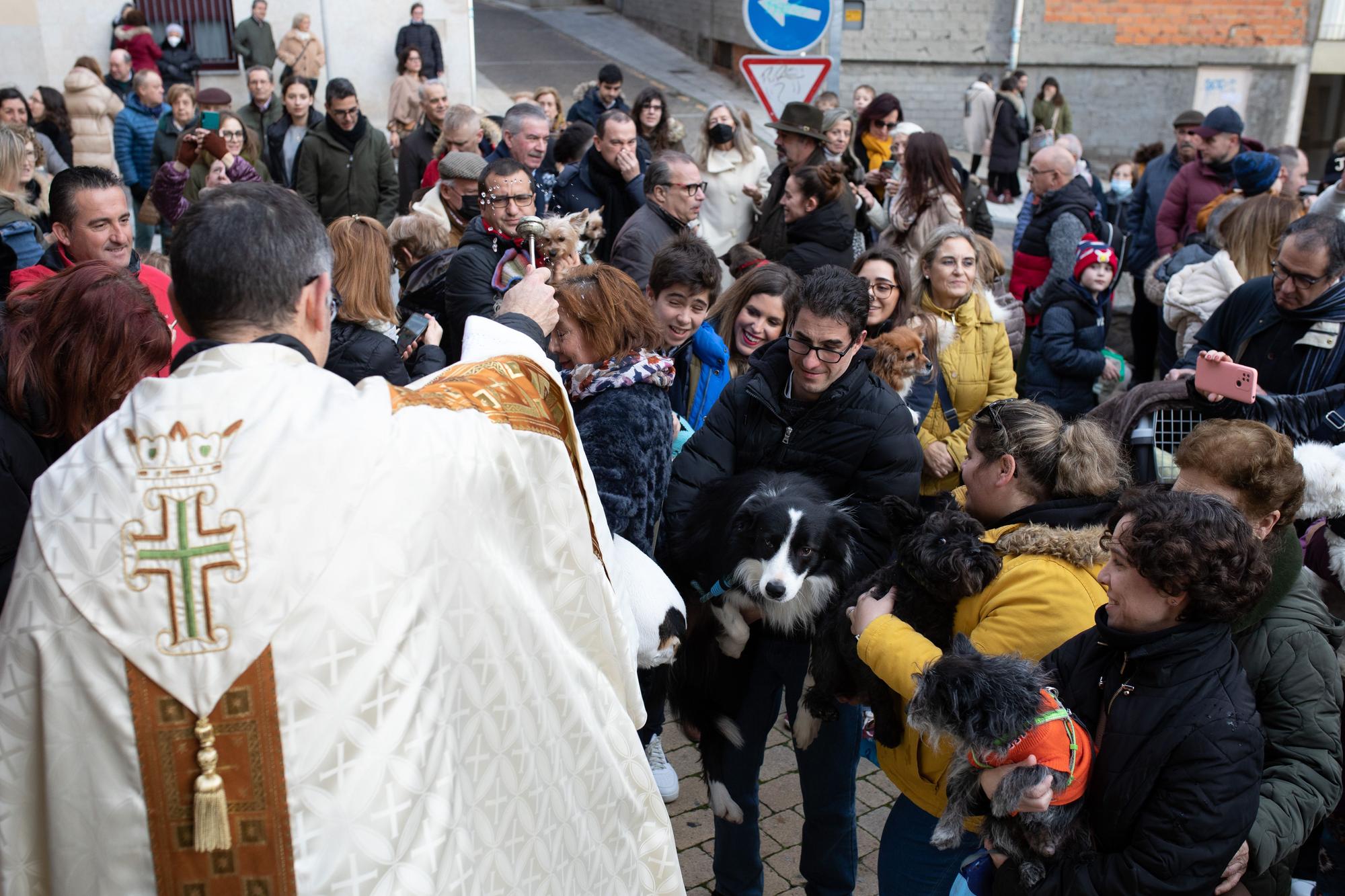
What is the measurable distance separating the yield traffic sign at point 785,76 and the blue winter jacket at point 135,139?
6986 mm

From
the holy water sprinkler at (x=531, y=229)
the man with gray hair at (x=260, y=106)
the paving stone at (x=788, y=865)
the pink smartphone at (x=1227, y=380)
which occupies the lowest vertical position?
the paving stone at (x=788, y=865)

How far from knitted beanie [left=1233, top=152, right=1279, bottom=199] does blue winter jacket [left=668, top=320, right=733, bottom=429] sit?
4.51m

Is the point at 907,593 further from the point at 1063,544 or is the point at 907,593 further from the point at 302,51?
the point at 302,51

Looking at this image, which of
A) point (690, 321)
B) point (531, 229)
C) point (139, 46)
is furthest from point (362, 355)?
point (139, 46)

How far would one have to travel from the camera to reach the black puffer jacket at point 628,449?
10.0ft

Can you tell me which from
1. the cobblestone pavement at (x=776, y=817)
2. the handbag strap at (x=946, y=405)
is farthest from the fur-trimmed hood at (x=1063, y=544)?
the handbag strap at (x=946, y=405)

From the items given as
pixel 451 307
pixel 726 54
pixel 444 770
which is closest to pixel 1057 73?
pixel 726 54

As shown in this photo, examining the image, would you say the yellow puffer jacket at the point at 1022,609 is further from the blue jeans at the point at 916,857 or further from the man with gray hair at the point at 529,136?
the man with gray hair at the point at 529,136

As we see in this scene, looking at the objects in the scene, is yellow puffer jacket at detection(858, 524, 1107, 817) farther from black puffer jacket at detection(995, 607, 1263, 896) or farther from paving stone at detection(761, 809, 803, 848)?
paving stone at detection(761, 809, 803, 848)

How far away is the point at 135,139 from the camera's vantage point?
36.5 ft

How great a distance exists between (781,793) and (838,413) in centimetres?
170

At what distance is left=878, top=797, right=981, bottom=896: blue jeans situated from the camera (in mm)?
2891

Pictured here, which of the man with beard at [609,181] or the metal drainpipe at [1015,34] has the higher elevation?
the metal drainpipe at [1015,34]

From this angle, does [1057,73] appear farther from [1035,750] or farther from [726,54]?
[1035,750]
